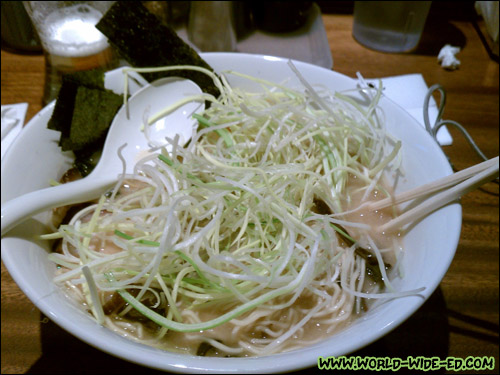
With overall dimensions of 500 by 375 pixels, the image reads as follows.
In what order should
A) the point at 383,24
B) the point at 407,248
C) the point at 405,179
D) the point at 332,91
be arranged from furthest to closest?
the point at 383,24 → the point at 332,91 → the point at 405,179 → the point at 407,248

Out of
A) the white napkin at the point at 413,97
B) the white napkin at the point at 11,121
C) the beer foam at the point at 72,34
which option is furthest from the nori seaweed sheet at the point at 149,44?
the white napkin at the point at 413,97

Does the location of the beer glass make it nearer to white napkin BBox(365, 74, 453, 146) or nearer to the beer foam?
white napkin BBox(365, 74, 453, 146)

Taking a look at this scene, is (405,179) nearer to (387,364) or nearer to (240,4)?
(387,364)

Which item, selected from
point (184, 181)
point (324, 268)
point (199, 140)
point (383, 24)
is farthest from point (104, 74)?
point (383, 24)

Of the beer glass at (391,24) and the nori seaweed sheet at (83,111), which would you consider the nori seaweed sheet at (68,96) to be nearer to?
the nori seaweed sheet at (83,111)

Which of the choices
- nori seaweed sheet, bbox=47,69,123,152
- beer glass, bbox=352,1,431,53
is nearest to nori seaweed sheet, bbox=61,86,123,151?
nori seaweed sheet, bbox=47,69,123,152

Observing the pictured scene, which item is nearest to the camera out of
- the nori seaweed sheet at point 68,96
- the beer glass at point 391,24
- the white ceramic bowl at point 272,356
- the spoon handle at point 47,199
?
the white ceramic bowl at point 272,356
